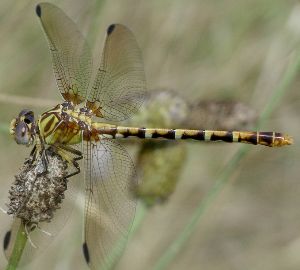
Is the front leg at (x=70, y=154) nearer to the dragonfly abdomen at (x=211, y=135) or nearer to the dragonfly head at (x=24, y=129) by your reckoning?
the dragonfly head at (x=24, y=129)

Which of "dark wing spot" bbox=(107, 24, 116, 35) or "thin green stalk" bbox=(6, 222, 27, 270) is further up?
"dark wing spot" bbox=(107, 24, 116, 35)

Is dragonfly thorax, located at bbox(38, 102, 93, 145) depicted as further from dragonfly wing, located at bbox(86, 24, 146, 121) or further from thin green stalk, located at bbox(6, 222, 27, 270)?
thin green stalk, located at bbox(6, 222, 27, 270)

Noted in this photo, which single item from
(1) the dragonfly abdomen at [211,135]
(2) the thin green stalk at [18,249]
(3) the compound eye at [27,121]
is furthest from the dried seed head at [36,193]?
(1) the dragonfly abdomen at [211,135]

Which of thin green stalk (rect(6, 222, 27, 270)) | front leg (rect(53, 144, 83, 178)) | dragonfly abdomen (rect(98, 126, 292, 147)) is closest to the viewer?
thin green stalk (rect(6, 222, 27, 270))

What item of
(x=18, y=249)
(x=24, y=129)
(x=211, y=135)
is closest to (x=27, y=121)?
(x=24, y=129)

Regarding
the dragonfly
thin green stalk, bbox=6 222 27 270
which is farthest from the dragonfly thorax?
thin green stalk, bbox=6 222 27 270

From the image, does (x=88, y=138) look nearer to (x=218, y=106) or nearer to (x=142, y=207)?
(x=142, y=207)

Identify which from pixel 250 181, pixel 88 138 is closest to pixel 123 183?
pixel 88 138

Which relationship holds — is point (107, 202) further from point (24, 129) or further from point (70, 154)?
point (24, 129)
